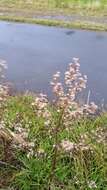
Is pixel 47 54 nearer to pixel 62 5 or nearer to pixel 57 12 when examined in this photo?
pixel 57 12

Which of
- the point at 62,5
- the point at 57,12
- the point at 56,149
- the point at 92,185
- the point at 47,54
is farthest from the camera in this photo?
the point at 62,5

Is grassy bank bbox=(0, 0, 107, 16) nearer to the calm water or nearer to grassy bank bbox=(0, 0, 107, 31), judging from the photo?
grassy bank bbox=(0, 0, 107, 31)

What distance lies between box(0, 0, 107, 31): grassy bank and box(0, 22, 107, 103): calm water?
40.5 inches

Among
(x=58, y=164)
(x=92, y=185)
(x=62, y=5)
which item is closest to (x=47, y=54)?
(x=58, y=164)

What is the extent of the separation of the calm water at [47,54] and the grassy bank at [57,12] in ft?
3.37

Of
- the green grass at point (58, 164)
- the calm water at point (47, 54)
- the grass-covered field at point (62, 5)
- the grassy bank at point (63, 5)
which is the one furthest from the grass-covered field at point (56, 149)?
the grass-covered field at point (62, 5)

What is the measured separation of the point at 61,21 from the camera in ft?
58.1

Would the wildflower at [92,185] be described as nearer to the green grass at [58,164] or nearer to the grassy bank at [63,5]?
the green grass at [58,164]

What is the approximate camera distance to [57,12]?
802 inches

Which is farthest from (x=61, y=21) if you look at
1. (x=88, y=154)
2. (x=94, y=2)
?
(x=88, y=154)

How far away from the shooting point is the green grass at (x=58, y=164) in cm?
593

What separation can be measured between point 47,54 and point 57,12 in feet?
24.9

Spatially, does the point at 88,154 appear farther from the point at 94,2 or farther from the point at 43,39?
the point at 94,2

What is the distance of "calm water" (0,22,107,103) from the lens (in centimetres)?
1104
